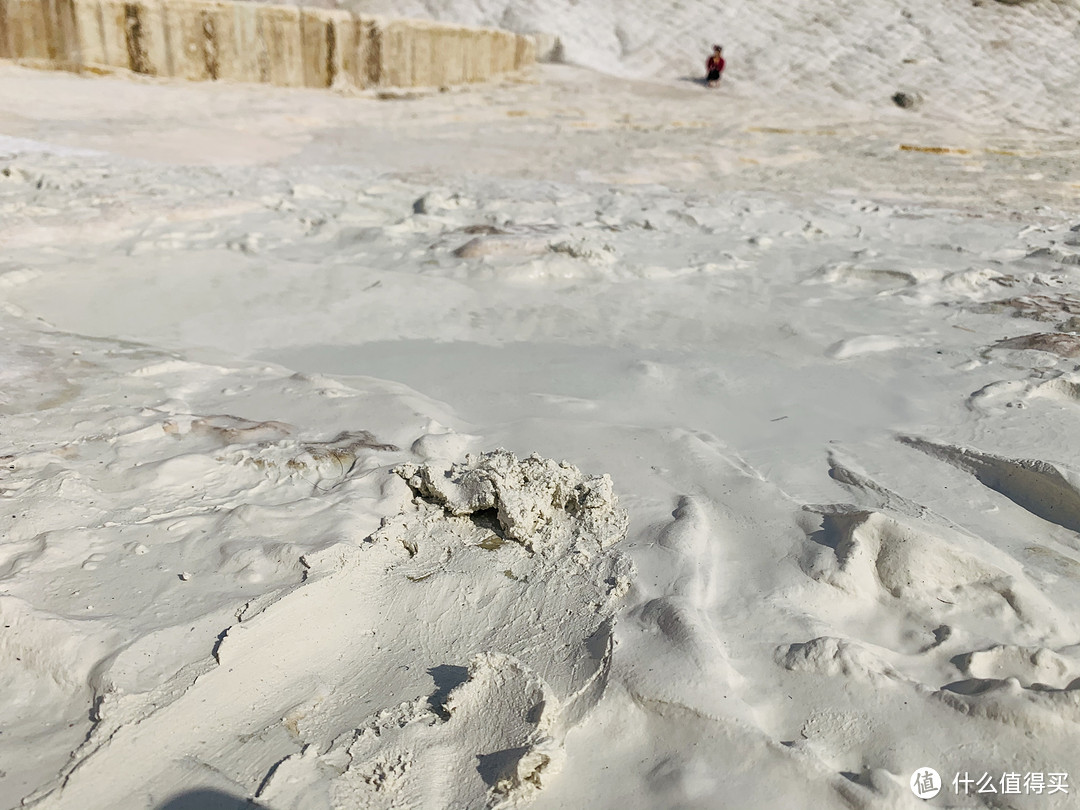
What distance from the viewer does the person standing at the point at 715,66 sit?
8.48 meters

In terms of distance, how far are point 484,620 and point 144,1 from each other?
22.4ft

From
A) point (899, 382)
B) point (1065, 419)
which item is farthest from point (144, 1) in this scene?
point (1065, 419)

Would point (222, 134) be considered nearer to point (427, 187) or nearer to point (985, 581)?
point (427, 187)

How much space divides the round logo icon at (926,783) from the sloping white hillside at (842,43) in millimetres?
8423

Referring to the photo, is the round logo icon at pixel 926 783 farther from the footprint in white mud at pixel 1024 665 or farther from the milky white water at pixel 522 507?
the footprint in white mud at pixel 1024 665

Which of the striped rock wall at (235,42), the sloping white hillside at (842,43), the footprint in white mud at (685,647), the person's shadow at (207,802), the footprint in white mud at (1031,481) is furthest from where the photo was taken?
the sloping white hillside at (842,43)

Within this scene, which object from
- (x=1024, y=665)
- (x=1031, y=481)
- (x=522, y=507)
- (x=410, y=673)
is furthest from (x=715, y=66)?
(x=410, y=673)

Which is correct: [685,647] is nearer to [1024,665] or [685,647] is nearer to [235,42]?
[1024,665]

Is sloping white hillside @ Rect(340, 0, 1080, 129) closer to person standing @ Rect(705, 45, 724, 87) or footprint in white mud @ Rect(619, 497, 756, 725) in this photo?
person standing @ Rect(705, 45, 724, 87)

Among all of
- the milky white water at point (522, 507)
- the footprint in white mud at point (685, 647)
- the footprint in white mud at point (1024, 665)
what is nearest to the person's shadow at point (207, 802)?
the milky white water at point (522, 507)

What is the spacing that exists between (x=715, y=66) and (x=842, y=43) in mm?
1695

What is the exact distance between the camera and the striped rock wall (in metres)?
→ 6.15

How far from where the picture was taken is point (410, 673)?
1.20 meters
